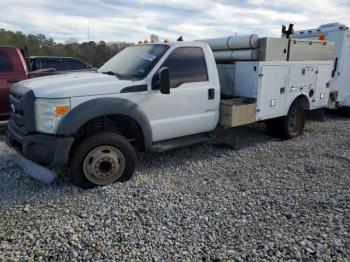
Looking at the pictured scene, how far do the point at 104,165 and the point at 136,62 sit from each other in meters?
1.66

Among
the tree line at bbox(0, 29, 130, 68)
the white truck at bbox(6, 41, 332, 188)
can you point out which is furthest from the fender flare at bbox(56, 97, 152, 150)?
the tree line at bbox(0, 29, 130, 68)

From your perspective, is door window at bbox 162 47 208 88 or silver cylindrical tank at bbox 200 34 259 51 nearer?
door window at bbox 162 47 208 88

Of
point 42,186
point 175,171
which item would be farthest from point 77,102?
point 175,171

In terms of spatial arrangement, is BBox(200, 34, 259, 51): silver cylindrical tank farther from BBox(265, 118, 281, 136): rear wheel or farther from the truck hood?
the truck hood

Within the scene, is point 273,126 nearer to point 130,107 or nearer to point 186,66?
point 186,66

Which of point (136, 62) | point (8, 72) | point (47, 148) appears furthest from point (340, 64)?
point (8, 72)

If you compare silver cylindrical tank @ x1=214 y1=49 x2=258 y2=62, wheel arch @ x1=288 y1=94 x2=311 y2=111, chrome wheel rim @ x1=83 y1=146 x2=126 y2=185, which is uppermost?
silver cylindrical tank @ x1=214 y1=49 x2=258 y2=62

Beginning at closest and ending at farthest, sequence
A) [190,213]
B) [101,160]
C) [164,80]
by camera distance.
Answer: [190,213]
[101,160]
[164,80]

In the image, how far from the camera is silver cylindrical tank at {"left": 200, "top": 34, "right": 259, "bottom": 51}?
576cm

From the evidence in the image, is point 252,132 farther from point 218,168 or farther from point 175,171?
point 175,171

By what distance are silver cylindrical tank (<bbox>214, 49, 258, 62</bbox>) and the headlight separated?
3422 mm

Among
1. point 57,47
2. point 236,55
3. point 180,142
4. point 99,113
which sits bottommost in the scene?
point 180,142

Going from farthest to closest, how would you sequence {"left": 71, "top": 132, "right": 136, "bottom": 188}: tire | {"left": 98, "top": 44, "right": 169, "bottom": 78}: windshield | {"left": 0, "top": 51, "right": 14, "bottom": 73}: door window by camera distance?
{"left": 0, "top": 51, "right": 14, "bottom": 73}: door window, {"left": 98, "top": 44, "right": 169, "bottom": 78}: windshield, {"left": 71, "top": 132, "right": 136, "bottom": 188}: tire

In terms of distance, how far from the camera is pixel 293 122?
6.87m
